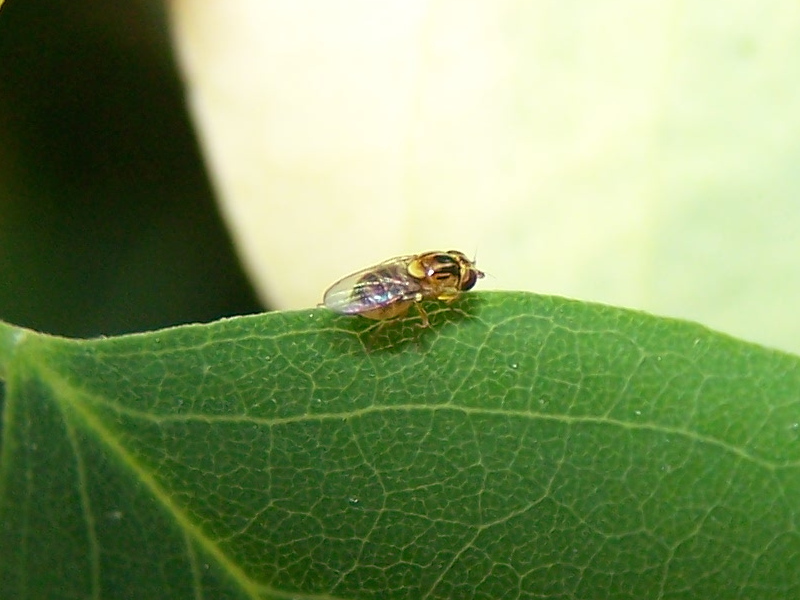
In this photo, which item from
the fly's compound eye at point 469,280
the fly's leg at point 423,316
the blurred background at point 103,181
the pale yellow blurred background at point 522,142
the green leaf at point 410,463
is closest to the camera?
the green leaf at point 410,463

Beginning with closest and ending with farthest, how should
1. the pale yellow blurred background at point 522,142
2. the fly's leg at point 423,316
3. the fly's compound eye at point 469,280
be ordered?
the fly's leg at point 423,316, the fly's compound eye at point 469,280, the pale yellow blurred background at point 522,142

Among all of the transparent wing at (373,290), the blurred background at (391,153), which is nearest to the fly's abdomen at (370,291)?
the transparent wing at (373,290)

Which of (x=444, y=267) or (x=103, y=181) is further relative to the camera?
(x=103, y=181)

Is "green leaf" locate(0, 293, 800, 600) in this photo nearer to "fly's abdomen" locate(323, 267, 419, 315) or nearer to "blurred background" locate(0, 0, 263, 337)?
"fly's abdomen" locate(323, 267, 419, 315)

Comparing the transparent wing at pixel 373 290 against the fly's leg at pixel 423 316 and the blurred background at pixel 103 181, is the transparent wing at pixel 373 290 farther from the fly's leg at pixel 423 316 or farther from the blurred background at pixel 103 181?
the blurred background at pixel 103 181

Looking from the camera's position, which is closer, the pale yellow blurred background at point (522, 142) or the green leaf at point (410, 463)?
the green leaf at point (410, 463)

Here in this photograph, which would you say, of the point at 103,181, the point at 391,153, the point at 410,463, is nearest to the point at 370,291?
the point at 410,463

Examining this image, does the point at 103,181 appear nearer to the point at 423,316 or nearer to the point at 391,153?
A: the point at 391,153

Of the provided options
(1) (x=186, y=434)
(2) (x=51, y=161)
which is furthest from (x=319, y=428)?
(2) (x=51, y=161)
